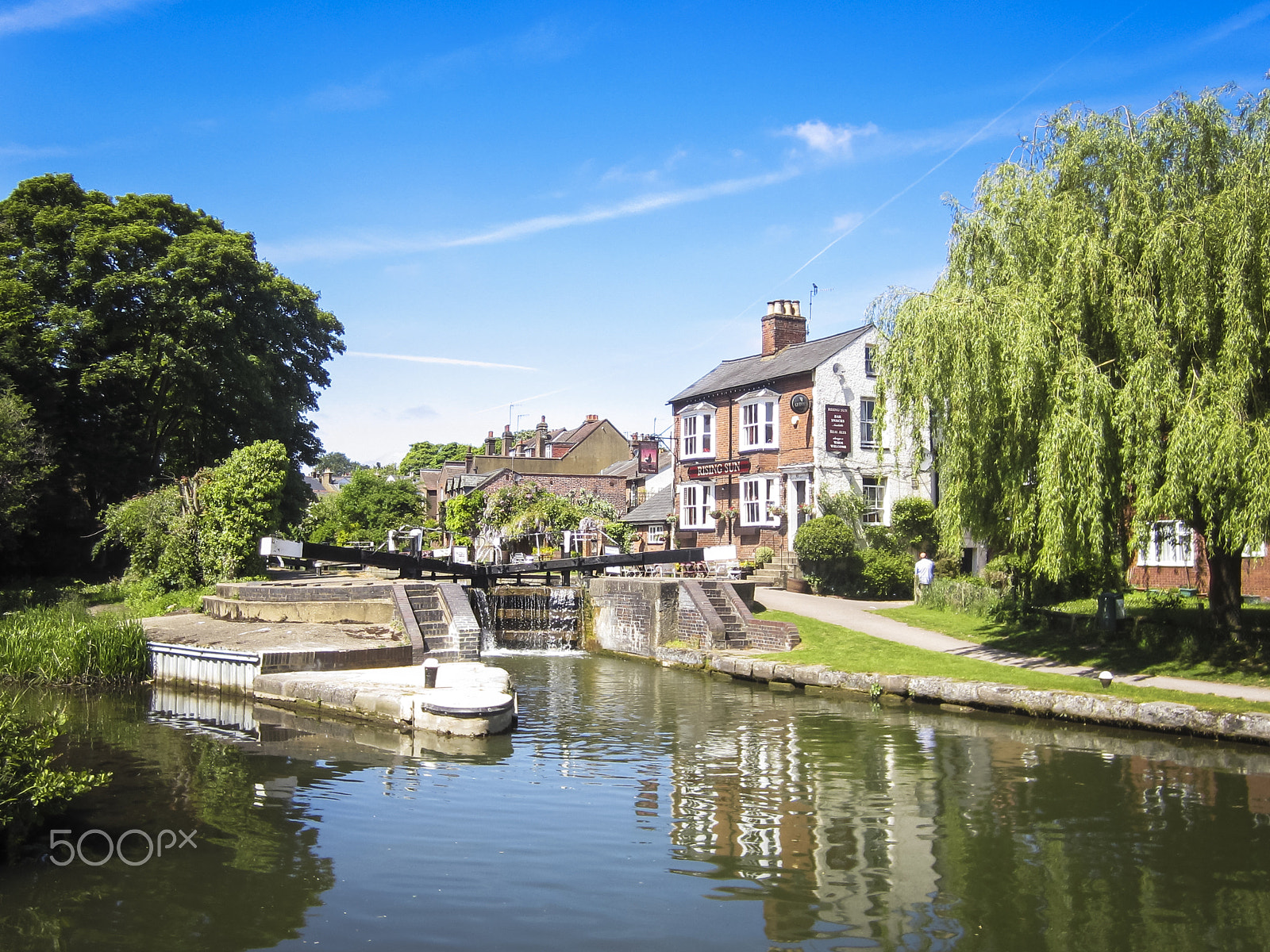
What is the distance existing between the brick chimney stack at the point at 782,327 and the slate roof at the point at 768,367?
1.28ft

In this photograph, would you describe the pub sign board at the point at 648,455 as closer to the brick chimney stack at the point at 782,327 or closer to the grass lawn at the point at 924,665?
the brick chimney stack at the point at 782,327

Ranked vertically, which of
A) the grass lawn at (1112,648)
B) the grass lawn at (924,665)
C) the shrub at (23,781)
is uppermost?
the shrub at (23,781)

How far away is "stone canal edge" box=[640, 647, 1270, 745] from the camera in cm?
1305

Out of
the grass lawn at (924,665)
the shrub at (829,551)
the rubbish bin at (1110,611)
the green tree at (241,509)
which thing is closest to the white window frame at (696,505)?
the shrub at (829,551)

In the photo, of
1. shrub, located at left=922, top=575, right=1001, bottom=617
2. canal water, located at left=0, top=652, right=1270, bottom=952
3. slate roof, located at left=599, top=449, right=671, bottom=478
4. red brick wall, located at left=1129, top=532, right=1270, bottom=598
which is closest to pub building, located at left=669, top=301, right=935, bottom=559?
shrub, located at left=922, top=575, right=1001, bottom=617

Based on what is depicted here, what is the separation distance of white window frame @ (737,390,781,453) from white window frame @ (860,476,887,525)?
3250 mm

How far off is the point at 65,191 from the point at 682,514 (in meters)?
24.2

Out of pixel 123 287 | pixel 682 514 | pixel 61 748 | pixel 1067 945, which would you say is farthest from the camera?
pixel 682 514

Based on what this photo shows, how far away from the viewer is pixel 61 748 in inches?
456

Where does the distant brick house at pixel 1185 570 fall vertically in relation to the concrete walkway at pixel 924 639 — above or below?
above

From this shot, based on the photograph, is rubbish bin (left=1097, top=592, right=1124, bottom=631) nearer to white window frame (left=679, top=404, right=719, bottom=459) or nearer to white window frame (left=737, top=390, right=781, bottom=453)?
white window frame (left=737, top=390, right=781, bottom=453)

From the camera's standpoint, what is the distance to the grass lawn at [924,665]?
1420cm

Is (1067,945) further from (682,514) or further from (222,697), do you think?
(682,514)

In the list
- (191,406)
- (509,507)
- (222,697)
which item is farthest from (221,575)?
(509,507)
